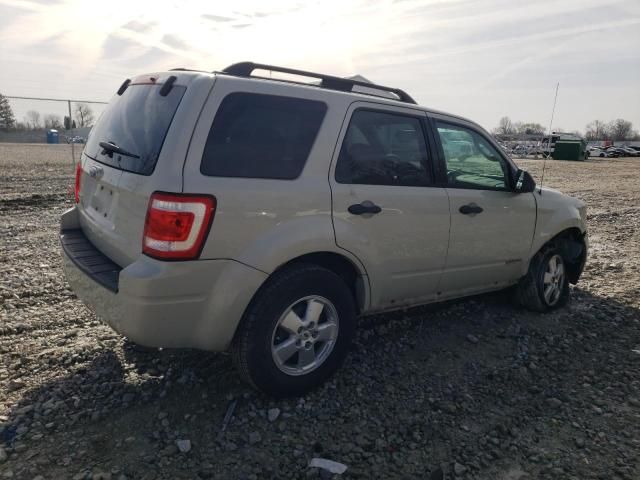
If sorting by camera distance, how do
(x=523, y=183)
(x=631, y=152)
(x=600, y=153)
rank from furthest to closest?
(x=631, y=152) → (x=600, y=153) → (x=523, y=183)

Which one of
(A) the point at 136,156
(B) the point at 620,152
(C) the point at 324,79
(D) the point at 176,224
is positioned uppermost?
(B) the point at 620,152

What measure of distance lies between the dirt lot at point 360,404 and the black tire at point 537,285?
0.12 meters

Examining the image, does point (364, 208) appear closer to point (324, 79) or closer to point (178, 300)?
point (324, 79)

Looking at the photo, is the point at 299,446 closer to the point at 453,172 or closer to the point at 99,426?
the point at 99,426

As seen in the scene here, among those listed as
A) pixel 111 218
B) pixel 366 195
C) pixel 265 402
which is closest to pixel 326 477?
pixel 265 402

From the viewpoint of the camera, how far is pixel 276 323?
116 inches

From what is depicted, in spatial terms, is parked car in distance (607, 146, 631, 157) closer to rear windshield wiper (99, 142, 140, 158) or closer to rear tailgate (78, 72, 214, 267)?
rear tailgate (78, 72, 214, 267)

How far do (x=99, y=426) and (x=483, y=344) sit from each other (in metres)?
2.95

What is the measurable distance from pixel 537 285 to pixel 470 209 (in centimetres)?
139

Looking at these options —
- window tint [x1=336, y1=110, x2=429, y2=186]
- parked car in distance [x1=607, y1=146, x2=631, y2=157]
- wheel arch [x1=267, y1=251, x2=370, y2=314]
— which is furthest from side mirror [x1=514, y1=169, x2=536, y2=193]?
parked car in distance [x1=607, y1=146, x2=631, y2=157]

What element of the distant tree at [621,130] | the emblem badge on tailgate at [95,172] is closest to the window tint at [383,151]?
the emblem badge on tailgate at [95,172]

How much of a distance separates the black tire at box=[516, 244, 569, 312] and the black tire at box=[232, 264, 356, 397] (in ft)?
7.75

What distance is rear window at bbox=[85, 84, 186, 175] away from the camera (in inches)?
108

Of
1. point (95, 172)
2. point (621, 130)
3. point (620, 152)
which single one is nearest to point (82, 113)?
point (95, 172)
